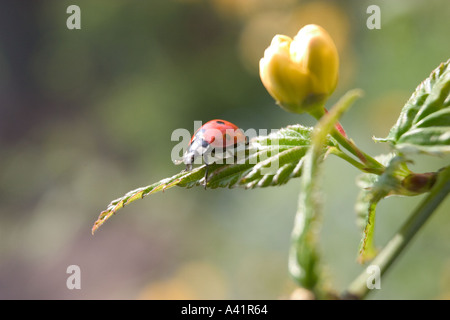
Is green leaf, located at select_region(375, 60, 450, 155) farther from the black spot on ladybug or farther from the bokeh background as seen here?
the bokeh background

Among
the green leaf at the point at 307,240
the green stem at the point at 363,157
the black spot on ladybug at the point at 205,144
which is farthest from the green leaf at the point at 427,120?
the black spot on ladybug at the point at 205,144

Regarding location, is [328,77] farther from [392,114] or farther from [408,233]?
[392,114]

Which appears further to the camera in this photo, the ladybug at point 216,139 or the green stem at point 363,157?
the ladybug at point 216,139

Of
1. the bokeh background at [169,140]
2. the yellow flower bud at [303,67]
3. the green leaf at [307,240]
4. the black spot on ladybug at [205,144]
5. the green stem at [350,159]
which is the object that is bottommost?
the green leaf at [307,240]

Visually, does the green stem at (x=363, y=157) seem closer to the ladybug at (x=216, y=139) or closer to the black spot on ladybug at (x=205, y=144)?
the ladybug at (x=216, y=139)

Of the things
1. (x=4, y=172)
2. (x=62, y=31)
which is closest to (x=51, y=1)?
(x=62, y=31)

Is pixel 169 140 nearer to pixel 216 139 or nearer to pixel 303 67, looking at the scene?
pixel 216 139

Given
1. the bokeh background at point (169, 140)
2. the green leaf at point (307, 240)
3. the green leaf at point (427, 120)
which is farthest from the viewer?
the bokeh background at point (169, 140)
